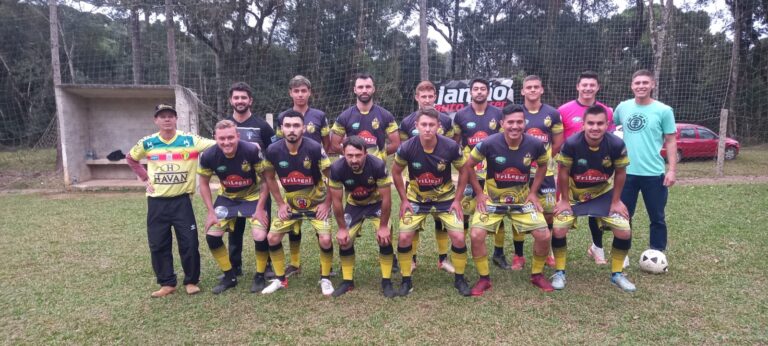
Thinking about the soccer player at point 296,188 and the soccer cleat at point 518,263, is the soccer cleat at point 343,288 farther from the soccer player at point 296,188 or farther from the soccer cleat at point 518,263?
the soccer cleat at point 518,263

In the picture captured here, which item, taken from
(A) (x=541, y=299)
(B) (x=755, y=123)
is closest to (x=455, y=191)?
(A) (x=541, y=299)

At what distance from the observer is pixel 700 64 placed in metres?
13.5

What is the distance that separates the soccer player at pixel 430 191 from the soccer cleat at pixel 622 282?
140cm

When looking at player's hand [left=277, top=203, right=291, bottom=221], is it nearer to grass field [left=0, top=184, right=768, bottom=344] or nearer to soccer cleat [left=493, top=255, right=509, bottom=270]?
grass field [left=0, top=184, right=768, bottom=344]

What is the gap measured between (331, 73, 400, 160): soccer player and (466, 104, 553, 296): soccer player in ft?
3.70

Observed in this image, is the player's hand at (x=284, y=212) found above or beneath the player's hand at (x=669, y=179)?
beneath

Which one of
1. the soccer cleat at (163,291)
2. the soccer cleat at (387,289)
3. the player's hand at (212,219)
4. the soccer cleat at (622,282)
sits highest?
the player's hand at (212,219)

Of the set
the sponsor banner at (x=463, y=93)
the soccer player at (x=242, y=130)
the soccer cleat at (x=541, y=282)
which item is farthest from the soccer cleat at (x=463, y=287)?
the sponsor banner at (x=463, y=93)

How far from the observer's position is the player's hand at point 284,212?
4.28 meters

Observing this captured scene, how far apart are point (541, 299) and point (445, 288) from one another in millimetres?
848

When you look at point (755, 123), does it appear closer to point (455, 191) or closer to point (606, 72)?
point (606, 72)

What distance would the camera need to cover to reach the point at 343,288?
13.8ft

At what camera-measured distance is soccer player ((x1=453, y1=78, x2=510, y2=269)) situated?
4.58 meters

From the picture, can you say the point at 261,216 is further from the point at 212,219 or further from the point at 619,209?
the point at 619,209
